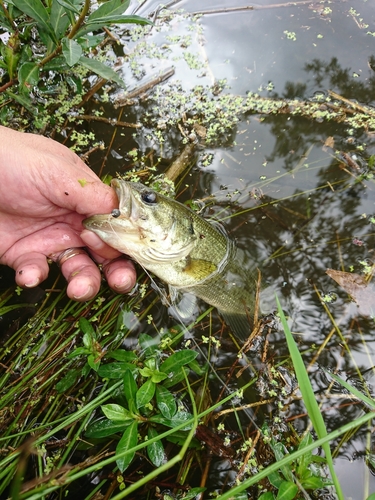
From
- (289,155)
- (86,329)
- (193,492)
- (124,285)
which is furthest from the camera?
(289,155)

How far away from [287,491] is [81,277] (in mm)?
1750

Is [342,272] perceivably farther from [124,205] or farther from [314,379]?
[124,205]

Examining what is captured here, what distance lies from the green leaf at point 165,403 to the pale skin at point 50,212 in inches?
32.6

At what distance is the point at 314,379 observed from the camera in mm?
2791

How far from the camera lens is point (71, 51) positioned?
2418 millimetres

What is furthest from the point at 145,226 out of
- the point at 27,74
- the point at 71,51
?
the point at 27,74

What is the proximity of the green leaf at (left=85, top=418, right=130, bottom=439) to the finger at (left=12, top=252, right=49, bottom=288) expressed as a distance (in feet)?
3.36

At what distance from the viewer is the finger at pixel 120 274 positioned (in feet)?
8.73

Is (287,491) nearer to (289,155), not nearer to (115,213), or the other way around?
(115,213)

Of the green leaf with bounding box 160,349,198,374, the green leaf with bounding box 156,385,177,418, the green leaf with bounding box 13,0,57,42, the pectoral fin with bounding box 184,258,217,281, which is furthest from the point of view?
the pectoral fin with bounding box 184,258,217,281

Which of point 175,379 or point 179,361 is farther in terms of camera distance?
point 175,379

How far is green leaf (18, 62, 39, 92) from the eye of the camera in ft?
9.17

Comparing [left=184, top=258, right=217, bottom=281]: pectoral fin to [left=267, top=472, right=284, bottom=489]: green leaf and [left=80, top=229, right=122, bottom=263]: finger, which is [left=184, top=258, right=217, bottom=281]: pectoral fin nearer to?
[left=80, top=229, right=122, bottom=263]: finger

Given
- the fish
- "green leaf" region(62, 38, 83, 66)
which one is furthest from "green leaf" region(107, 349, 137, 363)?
"green leaf" region(62, 38, 83, 66)
